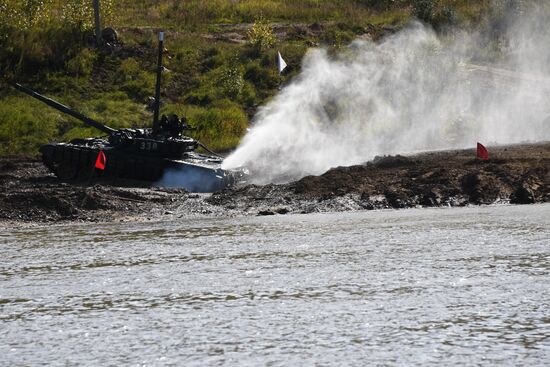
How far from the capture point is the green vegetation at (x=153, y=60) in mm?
40031

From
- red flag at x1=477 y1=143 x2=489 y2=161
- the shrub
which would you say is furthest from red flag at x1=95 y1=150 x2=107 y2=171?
the shrub

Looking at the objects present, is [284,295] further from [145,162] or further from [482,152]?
[482,152]

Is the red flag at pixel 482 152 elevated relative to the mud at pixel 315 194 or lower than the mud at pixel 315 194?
elevated

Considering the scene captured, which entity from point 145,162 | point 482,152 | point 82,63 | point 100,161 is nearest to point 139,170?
point 145,162

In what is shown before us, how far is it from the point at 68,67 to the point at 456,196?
2432 centimetres

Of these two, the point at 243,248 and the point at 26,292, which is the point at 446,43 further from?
the point at 26,292

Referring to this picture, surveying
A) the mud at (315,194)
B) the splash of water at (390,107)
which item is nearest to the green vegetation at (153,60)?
the splash of water at (390,107)

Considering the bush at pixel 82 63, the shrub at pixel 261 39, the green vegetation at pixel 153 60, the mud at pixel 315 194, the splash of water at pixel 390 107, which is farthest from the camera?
the shrub at pixel 261 39

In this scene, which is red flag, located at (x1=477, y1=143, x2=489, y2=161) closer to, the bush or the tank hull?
the tank hull

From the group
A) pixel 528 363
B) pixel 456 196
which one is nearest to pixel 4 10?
pixel 456 196

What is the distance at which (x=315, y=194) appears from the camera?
26.8 meters

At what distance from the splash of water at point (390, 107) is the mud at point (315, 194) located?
301 cm

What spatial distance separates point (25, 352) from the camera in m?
12.1

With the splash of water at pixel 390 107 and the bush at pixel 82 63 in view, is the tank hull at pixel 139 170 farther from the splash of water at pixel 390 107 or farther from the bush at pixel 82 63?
the bush at pixel 82 63
